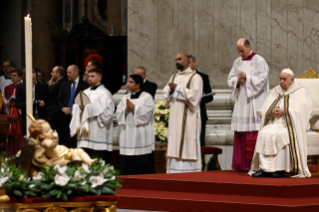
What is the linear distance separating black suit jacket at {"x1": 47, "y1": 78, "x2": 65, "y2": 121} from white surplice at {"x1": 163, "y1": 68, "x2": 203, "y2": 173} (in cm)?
168

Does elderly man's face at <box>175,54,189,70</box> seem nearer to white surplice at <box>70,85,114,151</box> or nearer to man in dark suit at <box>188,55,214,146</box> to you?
man in dark suit at <box>188,55,214,146</box>

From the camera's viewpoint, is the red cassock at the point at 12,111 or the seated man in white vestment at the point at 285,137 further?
the red cassock at the point at 12,111

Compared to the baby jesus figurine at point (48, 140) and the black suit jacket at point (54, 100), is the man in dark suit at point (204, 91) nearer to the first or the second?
the black suit jacket at point (54, 100)

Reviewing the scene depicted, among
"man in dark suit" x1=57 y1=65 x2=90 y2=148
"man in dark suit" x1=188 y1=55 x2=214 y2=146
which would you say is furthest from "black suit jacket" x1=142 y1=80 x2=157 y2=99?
"man in dark suit" x1=57 y1=65 x2=90 y2=148

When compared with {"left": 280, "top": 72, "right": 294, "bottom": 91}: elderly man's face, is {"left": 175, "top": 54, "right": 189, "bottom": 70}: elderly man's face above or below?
above

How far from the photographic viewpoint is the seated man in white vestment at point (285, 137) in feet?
21.3

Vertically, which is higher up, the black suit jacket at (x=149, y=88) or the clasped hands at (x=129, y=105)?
the black suit jacket at (x=149, y=88)

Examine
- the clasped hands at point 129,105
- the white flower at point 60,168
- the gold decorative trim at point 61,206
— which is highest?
the clasped hands at point 129,105

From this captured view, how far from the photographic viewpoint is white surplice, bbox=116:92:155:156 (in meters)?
8.06

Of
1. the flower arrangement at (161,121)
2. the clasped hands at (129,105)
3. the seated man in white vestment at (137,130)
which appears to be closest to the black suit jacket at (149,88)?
the seated man in white vestment at (137,130)

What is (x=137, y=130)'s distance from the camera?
8.12 m

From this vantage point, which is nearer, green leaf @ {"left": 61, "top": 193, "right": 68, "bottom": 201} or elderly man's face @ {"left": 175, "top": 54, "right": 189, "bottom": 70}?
green leaf @ {"left": 61, "top": 193, "right": 68, "bottom": 201}

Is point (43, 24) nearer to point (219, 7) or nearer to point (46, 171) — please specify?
point (219, 7)

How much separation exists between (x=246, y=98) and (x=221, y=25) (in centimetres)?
223
